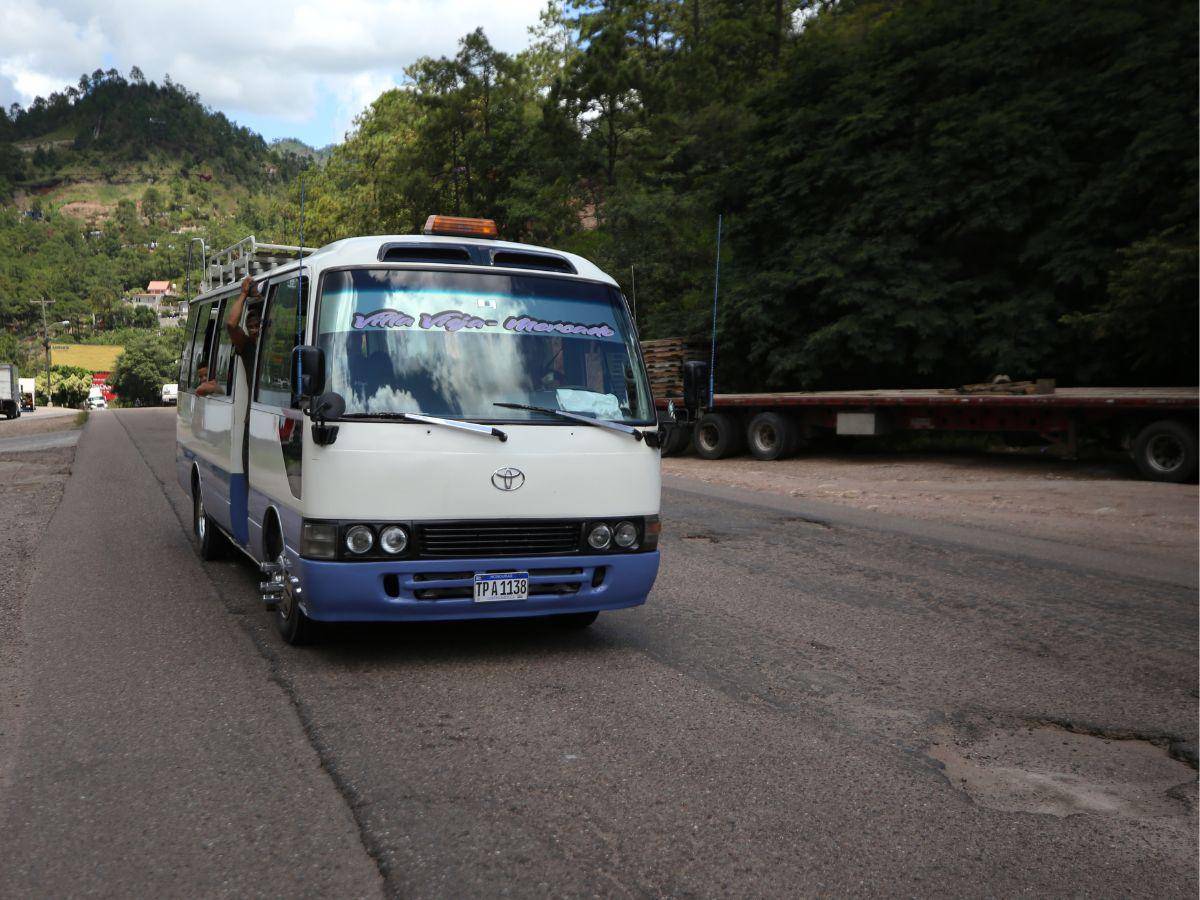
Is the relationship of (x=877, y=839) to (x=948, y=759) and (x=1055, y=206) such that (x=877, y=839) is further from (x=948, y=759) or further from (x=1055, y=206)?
(x=1055, y=206)

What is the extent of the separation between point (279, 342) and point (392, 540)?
1661 mm

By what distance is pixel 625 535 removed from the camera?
5.85 meters

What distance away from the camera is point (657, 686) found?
543 centimetres

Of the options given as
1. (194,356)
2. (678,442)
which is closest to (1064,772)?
(194,356)

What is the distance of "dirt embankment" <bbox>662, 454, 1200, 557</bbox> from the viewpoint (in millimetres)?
12461

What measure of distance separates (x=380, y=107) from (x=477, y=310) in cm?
6795

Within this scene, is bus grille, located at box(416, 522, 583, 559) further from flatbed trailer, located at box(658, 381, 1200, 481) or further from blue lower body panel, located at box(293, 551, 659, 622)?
flatbed trailer, located at box(658, 381, 1200, 481)

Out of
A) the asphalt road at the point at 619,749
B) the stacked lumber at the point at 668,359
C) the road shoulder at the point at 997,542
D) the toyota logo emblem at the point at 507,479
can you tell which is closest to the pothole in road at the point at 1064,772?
the asphalt road at the point at 619,749

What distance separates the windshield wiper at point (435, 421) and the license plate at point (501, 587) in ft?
2.25

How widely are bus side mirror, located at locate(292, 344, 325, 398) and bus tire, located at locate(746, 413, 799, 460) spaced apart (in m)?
16.3

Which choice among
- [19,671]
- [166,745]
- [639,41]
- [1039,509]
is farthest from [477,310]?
[639,41]

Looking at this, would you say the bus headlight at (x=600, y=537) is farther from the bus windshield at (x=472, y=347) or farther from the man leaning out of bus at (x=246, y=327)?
the man leaning out of bus at (x=246, y=327)

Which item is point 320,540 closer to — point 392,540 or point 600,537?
point 392,540

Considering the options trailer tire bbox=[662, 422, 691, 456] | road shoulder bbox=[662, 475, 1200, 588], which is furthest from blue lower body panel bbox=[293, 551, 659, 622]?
trailer tire bbox=[662, 422, 691, 456]
